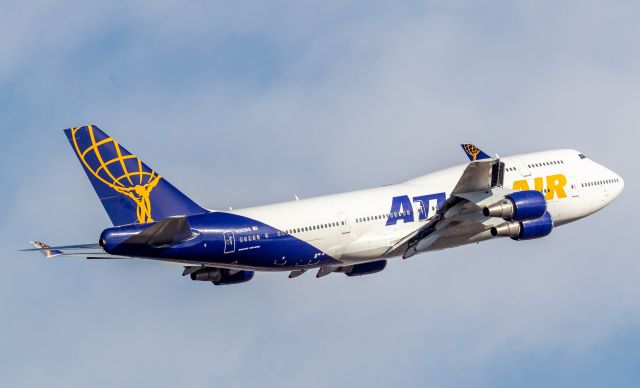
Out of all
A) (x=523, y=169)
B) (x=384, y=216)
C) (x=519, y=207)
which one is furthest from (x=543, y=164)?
(x=384, y=216)

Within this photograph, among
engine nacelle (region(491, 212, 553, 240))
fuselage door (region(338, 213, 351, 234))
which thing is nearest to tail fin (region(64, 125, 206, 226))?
fuselage door (region(338, 213, 351, 234))

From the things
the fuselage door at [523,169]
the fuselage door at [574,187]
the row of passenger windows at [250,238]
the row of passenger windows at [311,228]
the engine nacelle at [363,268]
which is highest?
the fuselage door at [523,169]

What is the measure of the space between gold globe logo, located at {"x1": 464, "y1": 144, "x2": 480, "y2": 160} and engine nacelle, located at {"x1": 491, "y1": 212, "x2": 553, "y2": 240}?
5190mm

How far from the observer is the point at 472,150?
286 feet

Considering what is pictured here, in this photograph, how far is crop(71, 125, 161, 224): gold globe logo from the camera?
76.8 m

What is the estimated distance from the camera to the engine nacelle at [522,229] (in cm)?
8344

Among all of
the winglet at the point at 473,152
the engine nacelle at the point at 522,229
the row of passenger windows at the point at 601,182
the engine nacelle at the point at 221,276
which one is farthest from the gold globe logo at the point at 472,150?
the engine nacelle at the point at 221,276

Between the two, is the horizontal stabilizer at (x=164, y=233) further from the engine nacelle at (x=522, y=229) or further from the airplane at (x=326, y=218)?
the engine nacelle at (x=522, y=229)

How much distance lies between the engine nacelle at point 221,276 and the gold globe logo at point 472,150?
14386 mm

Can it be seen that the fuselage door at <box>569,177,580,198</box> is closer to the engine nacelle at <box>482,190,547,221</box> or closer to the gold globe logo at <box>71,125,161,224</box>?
the engine nacelle at <box>482,190,547,221</box>

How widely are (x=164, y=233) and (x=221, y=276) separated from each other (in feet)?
32.8

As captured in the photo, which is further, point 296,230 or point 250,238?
point 296,230

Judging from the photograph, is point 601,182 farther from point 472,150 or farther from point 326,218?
point 326,218

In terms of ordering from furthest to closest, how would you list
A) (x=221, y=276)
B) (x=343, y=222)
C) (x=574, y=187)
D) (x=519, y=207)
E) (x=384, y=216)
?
(x=574, y=187)
(x=221, y=276)
(x=384, y=216)
(x=343, y=222)
(x=519, y=207)
